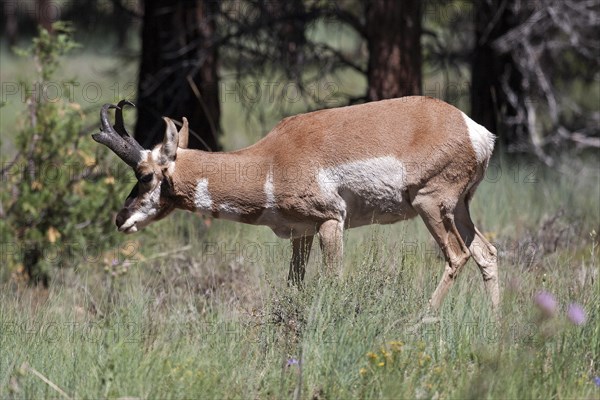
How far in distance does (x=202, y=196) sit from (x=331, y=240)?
40.2 inches

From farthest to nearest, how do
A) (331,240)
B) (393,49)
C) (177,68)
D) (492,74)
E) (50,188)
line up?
(492,74) < (177,68) < (393,49) < (50,188) < (331,240)

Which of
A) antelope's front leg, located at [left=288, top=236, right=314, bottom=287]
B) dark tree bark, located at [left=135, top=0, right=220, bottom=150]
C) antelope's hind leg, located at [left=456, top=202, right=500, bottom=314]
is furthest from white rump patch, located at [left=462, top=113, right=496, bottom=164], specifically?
dark tree bark, located at [left=135, top=0, right=220, bottom=150]

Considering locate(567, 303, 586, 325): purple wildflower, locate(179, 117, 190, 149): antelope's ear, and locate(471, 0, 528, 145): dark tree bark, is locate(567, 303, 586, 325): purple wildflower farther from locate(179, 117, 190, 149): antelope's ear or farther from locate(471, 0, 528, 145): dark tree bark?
locate(471, 0, 528, 145): dark tree bark

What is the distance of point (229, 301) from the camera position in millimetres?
7020

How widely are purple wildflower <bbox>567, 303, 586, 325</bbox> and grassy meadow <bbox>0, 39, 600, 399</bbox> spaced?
0.11 feet

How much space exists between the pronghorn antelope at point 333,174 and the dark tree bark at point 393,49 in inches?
135

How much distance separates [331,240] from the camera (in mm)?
7047

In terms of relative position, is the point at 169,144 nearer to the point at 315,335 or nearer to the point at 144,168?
the point at 144,168

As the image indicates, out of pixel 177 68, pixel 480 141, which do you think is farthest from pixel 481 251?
pixel 177 68

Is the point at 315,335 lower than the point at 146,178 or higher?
lower

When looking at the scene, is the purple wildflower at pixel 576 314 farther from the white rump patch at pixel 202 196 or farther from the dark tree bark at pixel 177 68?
the dark tree bark at pixel 177 68

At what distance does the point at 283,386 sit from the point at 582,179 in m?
7.54

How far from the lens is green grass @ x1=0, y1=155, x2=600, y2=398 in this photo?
522 cm

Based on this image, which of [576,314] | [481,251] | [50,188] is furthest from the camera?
[50,188]
